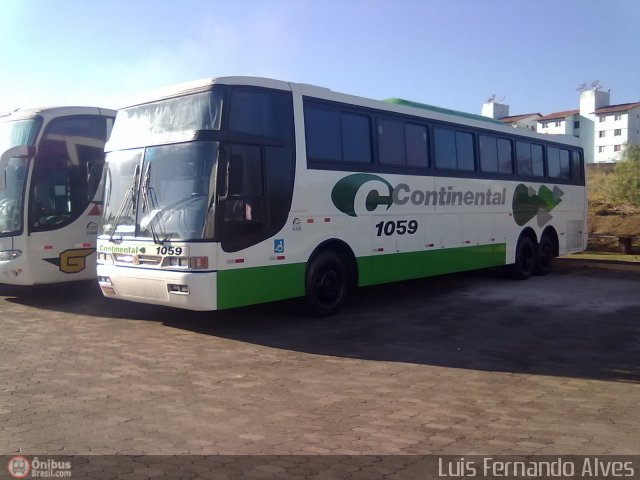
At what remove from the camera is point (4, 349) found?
26.2 feet

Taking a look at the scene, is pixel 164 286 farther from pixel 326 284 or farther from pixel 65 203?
pixel 65 203

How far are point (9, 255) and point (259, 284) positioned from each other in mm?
5275

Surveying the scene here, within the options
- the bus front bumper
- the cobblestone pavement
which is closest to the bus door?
the cobblestone pavement

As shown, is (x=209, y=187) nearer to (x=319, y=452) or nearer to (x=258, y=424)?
(x=258, y=424)

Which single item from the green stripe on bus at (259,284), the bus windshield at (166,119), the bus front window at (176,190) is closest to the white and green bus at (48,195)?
the bus windshield at (166,119)

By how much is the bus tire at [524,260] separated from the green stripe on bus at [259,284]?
300 inches

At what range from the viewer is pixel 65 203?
1166 cm

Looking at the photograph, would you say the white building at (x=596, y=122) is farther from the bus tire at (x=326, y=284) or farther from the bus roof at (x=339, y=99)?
the bus tire at (x=326, y=284)

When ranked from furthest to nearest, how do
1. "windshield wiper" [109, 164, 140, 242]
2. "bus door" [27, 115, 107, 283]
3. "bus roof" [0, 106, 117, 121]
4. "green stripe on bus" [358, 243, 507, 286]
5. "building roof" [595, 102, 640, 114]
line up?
"building roof" [595, 102, 640, 114] < "bus roof" [0, 106, 117, 121] < "bus door" [27, 115, 107, 283] < "green stripe on bus" [358, 243, 507, 286] < "windshield wiper" [109, 164, 140, 242]

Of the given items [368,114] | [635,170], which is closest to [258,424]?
[368,114]

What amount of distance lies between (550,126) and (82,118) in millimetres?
76327

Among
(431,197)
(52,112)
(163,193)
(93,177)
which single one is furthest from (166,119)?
(431,197)

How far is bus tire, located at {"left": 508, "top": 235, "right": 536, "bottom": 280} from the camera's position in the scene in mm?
15141

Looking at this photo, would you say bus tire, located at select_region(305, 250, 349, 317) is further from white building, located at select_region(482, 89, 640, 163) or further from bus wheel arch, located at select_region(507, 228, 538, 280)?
white building, located at select_region(482, 89, 640, 163)
